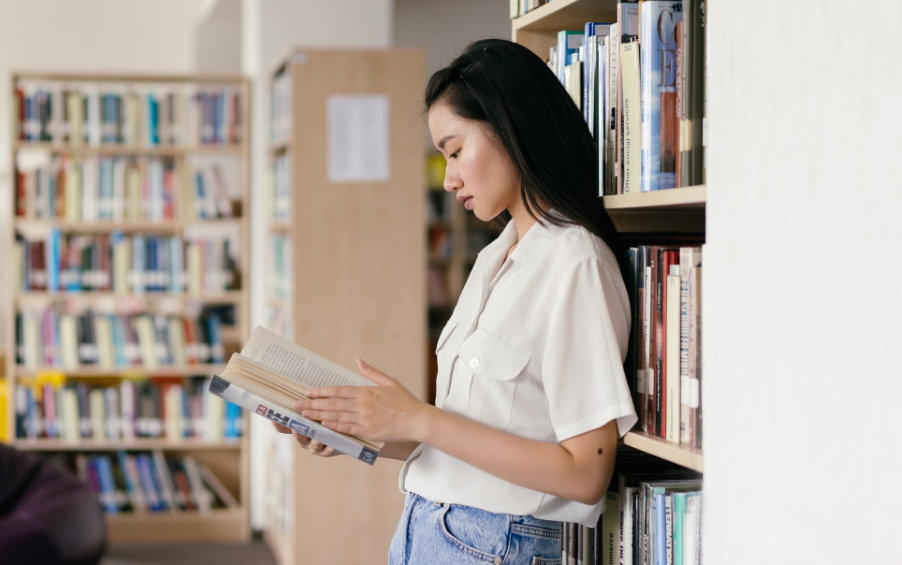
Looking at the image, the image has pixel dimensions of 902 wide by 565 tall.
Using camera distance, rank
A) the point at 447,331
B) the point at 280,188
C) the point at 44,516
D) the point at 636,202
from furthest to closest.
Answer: the point at 280,188
the point at 44,516
the point at 447,331
the point at 636,202

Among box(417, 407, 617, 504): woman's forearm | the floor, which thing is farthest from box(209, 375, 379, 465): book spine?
the floor

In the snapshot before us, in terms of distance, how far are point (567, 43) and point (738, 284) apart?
0.63 meters

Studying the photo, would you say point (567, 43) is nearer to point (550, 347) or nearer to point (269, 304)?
point (550, 347)

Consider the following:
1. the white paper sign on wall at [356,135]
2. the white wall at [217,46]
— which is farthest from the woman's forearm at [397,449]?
the white wall at [217,46]

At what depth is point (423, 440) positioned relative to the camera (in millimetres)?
1073

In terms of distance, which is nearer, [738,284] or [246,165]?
[738,284]

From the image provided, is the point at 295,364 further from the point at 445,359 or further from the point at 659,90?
the point at 659,90

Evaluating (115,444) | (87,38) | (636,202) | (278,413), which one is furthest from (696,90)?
(87,38)

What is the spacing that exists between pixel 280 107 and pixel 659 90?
110 inches

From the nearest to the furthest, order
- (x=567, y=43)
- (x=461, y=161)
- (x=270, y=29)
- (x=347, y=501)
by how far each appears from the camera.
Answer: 1. (x=461, y=161)
2. (x=567, y=43)
3. (x=347, y=501)
4. (x=270, y=29)

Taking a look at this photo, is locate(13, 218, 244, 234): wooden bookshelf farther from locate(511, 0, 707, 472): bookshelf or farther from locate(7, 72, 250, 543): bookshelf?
locate(511, 0, 707, 472): bookshelf

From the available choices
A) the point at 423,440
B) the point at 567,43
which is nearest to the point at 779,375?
the point at 423,440

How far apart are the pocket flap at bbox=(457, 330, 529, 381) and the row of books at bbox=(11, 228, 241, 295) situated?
10.1ft

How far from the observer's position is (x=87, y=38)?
21.3 ft
